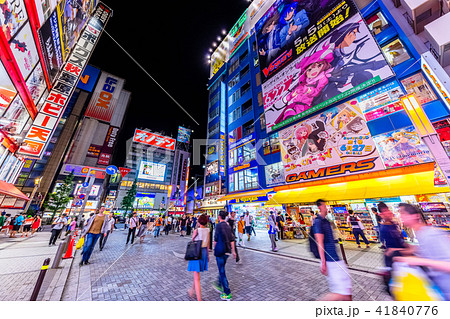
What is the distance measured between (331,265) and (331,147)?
1019 centimetres

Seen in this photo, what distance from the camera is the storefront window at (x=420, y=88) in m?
8.53

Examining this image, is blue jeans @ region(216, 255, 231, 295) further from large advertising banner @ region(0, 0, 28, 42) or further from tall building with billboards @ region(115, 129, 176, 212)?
tall building with billboards @ region(115, 129, 176, 212)

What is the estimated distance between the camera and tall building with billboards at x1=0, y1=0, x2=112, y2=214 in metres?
5.71

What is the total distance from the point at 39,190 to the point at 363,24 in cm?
5962

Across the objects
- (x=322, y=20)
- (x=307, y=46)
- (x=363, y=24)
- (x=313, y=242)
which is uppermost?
(x=322, y=20)

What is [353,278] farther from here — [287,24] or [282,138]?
[287,24]

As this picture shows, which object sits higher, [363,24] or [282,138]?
[363,24]

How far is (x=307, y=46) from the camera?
13.3 metres

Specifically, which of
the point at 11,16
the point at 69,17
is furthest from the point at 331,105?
the point at 69,17

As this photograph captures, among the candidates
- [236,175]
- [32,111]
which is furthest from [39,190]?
[236,175]

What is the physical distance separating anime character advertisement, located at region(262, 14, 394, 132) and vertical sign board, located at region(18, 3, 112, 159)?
49.3 ft

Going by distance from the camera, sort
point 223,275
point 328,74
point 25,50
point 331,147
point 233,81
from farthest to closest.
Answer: point 233,81 → point 328,74 → point 331,147 → point 25,50 → point 223,275

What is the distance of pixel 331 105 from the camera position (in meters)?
11.1

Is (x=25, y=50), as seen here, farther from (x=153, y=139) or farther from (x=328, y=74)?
(x=153, y=139)
